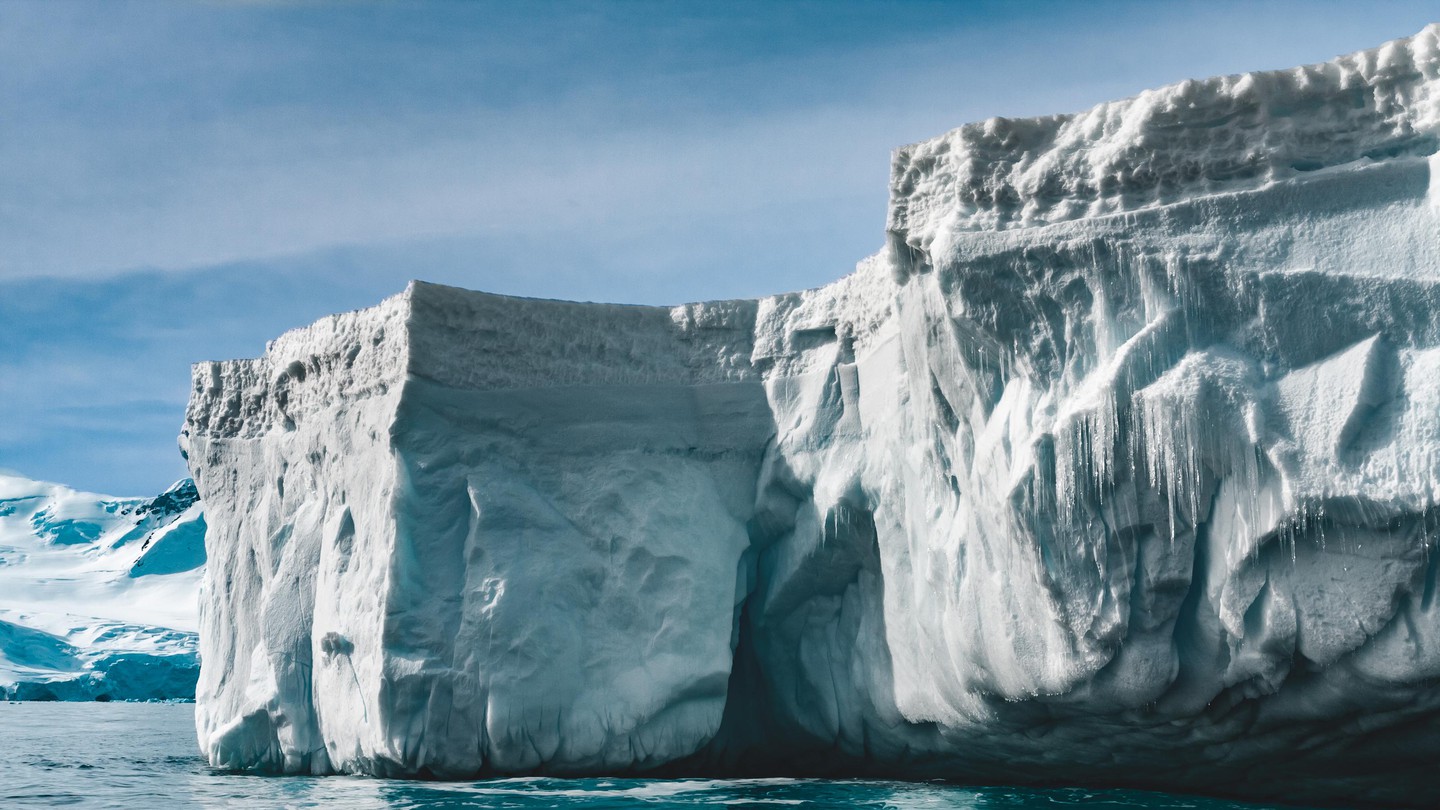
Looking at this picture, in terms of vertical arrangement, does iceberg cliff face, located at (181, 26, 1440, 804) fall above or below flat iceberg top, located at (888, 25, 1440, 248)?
below

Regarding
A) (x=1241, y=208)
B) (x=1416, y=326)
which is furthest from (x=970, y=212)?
(x=1416, y=326)

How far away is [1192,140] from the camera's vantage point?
880cm

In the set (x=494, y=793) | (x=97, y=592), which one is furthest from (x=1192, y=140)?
(x=97, y=592)

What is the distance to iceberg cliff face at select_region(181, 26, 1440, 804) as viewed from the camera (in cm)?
800

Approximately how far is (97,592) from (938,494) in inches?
2673

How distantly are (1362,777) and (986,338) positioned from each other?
431cm

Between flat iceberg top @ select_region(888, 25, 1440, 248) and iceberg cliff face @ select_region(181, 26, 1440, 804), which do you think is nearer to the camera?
iceberg cliff face @ select_region(181, 26, 1440, 804)

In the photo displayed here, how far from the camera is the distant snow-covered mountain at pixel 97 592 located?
48.3m

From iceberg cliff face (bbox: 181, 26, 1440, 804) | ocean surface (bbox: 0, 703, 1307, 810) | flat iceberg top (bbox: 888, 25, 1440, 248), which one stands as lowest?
ocean surface (bbox: 0, 703, 1307, 810)

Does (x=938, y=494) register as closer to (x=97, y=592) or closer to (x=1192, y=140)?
(x=1192, y=140)

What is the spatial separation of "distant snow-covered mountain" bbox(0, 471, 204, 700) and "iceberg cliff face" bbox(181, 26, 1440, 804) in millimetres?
37839

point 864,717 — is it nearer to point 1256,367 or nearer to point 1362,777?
point 1362,777

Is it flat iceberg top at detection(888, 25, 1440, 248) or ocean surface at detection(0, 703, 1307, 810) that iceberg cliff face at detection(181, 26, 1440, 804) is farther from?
ocean surface at detection(0, 703, 1307, 810)

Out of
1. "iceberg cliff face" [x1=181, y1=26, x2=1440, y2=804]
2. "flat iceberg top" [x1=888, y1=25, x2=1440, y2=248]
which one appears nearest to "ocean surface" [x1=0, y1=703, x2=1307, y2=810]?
"iceberg cliff face" [x1=181, y1=26, x2=1440, y2=804]
